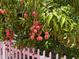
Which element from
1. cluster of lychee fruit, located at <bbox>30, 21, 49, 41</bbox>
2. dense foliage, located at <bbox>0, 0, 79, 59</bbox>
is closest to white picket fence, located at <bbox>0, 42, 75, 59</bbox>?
dense foliage, located at <bbox>0, 0, 79, 59</bbox>

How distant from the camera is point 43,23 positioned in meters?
3.50

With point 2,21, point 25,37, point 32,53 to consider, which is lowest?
point 32,53

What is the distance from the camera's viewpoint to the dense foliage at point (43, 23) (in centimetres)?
329

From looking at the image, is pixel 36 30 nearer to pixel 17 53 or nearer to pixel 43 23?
pixel 43 23

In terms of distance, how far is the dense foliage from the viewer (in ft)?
10.8

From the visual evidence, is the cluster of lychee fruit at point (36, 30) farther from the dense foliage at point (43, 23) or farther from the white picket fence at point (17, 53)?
the white picket fence at point (17, 53)

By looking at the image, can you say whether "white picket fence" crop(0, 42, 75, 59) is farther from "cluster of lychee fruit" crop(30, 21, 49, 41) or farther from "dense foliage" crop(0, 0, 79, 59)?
"cluster of lychee fruit" crop(30, 21, 49, 41)

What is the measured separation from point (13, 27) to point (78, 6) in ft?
3.56

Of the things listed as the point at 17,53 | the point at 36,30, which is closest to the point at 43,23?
the point at 36,30

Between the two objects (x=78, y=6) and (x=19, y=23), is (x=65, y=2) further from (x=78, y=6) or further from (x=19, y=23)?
(x=19, y=23)

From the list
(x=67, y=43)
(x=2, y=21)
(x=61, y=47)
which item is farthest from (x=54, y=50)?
(x=2, y=21)

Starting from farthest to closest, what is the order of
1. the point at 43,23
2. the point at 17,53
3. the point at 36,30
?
1. the point at 17,53
2. the point at 43,23
3. the point at 36,30

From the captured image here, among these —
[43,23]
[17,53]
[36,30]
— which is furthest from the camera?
[17,53]

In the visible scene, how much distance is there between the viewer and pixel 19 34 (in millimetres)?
4141
